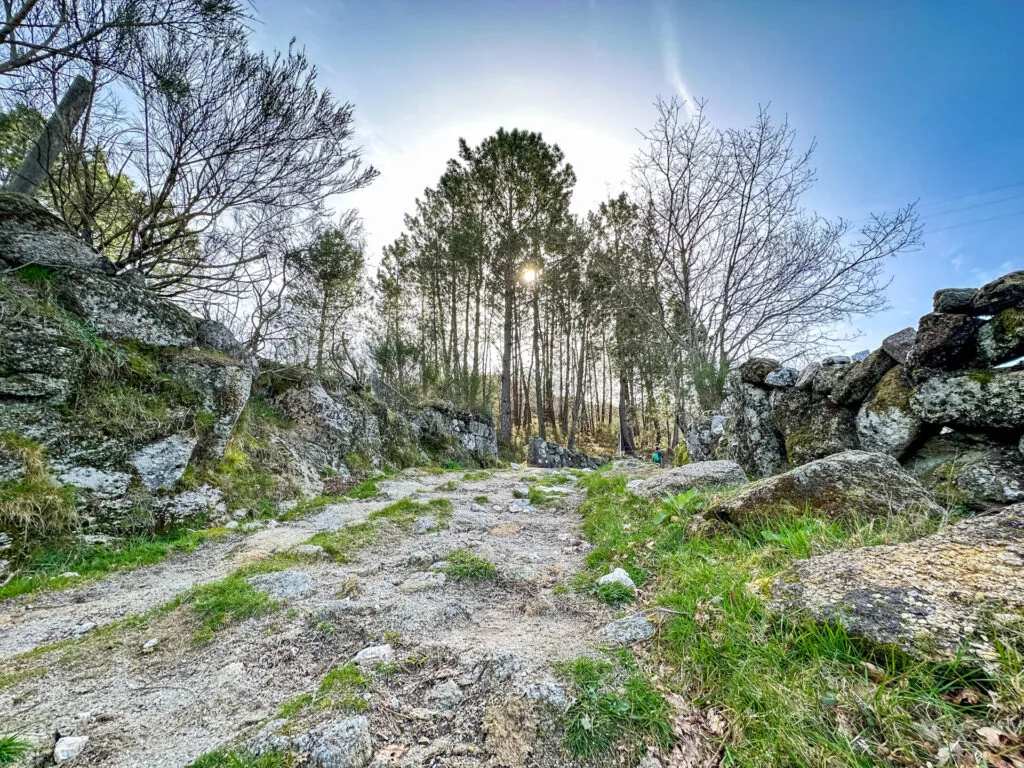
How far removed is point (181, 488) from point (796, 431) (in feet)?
26.8

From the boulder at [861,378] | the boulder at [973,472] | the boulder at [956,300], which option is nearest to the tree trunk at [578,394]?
the boulder at [861,378]

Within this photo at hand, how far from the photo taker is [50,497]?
3.46 m

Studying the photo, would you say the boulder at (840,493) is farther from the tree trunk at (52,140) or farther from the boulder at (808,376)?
the tree trunk at (52,140)

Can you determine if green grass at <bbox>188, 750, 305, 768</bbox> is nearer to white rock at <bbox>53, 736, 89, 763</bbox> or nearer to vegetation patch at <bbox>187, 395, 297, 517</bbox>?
white rock at <bbox>53, 736, 89, 763</bbox>

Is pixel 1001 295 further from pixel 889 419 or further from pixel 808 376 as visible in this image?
pixel 808 376

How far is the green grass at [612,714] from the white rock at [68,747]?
1.93m

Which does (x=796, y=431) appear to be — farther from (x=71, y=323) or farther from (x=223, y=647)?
(x=71, y=323)

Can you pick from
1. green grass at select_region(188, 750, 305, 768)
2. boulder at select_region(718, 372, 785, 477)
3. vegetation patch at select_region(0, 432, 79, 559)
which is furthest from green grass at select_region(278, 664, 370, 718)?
boulder at select_region(718, 372, 785, 477)

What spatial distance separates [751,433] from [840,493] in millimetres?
3437

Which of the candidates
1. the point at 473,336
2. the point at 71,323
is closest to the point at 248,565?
the point at 71,323

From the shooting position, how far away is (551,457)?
16688 mm

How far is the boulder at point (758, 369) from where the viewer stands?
241 inches

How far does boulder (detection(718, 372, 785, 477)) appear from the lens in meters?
5.64

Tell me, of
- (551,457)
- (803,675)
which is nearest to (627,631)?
(803,675)
